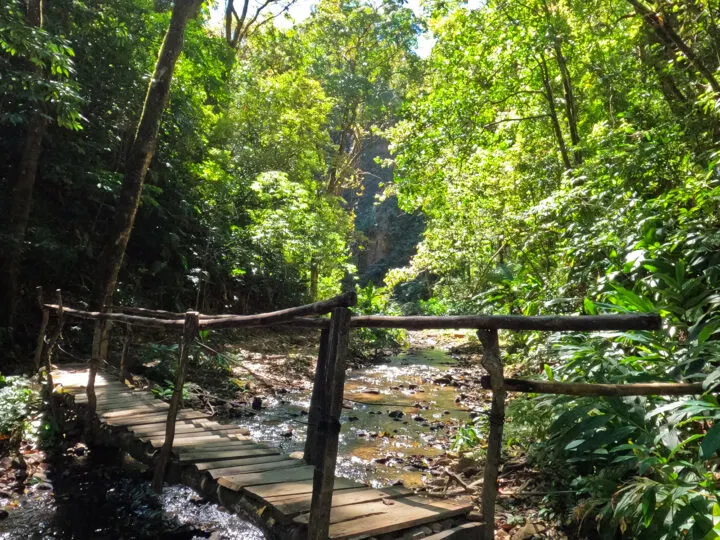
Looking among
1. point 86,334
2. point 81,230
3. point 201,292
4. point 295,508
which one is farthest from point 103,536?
point 201,292

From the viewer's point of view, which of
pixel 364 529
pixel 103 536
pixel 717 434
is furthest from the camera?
pixel 103 536

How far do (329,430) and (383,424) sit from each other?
4934 mm

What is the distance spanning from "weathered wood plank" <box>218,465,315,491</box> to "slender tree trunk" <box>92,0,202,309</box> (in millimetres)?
4777

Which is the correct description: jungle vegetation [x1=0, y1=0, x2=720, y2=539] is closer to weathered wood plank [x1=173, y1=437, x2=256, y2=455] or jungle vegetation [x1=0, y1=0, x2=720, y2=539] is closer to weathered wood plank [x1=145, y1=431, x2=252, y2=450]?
weathered wood plank [x1=173, y1=437, x2=256, y2=455]

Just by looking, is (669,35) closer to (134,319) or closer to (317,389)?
(317,389)

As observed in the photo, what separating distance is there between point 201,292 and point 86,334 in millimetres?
3243

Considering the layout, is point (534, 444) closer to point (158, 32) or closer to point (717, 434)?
point (717, 434)

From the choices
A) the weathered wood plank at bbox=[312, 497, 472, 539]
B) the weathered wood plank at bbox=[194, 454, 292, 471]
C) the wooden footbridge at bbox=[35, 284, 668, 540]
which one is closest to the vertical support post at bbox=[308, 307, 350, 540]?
the wooden footbridge at bbox=[35, 284, 668, 540]

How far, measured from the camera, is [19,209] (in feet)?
25.7

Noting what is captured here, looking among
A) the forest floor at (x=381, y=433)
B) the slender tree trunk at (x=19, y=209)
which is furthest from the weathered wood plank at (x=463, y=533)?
the slender tree trunk at (x=19, y=209)

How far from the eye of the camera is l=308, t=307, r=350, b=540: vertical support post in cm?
246

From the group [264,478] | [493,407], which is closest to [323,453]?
[493,407]

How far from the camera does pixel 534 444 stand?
4578 mm

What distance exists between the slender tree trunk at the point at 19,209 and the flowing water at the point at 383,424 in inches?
166
